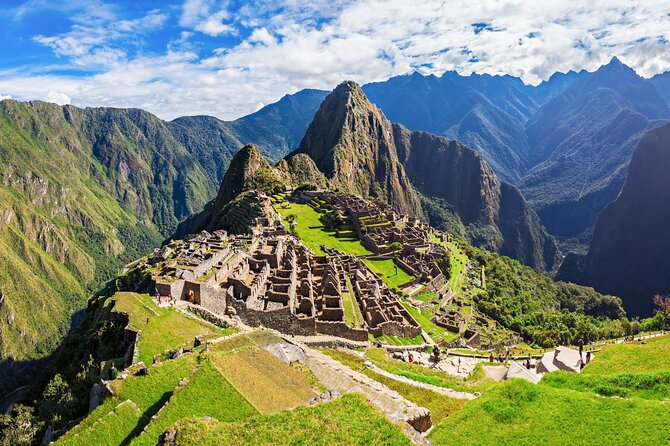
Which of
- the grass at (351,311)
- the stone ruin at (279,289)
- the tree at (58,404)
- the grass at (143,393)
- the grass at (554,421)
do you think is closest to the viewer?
the grass at (554,421)

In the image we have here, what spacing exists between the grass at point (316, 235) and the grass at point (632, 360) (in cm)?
5935

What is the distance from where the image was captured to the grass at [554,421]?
512 inches

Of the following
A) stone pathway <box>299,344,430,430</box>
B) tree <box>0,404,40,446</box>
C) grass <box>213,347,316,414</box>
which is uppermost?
grass <box>213,347,316,414</box>

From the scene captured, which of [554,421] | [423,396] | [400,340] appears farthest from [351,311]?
[554,421]

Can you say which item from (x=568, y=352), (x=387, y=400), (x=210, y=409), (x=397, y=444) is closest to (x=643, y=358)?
(x=568, y=352)

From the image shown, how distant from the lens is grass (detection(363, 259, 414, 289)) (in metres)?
78.2

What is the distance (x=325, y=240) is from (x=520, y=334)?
4382cm

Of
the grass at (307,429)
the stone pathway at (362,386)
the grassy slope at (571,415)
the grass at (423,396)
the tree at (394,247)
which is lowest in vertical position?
the tree at (394,247)

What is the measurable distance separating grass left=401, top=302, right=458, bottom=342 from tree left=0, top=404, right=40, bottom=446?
3974cm

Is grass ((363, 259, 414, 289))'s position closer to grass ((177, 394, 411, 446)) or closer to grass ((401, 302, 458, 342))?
grass ((401, 302, 458, 342))

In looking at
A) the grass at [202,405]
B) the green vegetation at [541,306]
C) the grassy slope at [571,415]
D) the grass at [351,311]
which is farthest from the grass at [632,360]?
the green vegetation at [541,306]

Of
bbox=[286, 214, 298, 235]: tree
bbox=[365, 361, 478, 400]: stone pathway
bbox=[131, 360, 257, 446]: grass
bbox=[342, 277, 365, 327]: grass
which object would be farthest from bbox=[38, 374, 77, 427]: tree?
Answer: bbox=[286, 214, 298, 235]: tree

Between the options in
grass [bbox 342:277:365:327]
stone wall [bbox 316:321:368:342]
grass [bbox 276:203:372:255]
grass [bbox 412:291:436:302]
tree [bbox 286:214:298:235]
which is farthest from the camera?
tree [bbox 286:214:298:235]

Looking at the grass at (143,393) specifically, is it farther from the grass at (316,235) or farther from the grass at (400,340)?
the grass at (316,235)
